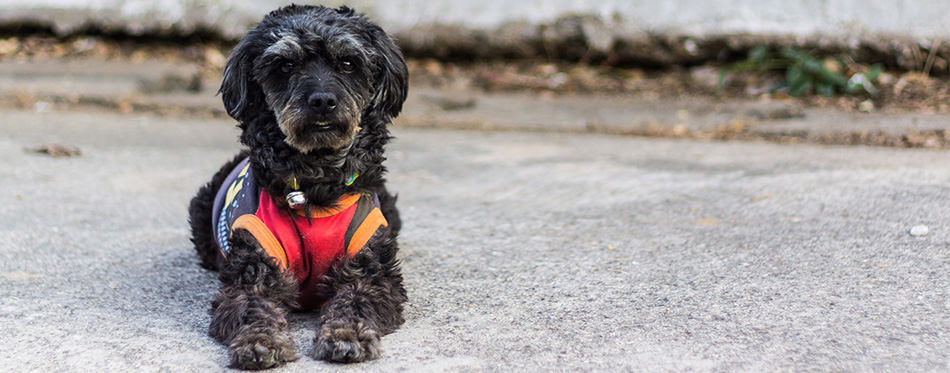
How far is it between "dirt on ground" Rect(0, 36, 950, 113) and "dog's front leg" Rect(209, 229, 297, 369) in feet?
15.6

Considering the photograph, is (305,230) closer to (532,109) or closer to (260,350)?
(260,350)

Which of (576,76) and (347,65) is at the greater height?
(347,65)

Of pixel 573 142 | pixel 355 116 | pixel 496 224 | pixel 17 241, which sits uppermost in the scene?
pixel 355 116

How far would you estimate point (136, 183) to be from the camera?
492cm

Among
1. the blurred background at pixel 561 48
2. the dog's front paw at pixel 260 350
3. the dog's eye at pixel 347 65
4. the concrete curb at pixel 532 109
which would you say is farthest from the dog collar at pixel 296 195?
the blurred background at pixel 561 48

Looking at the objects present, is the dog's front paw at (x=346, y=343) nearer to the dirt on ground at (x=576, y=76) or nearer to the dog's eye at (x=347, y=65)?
the dog's eye at (x=347, y=65)

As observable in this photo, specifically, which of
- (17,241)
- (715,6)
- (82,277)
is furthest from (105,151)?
(715,6)

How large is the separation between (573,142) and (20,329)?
3.96 meters

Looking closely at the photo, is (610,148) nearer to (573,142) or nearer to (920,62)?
(573,142)

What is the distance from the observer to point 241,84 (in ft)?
9.66

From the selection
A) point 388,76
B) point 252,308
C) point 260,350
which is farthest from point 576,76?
point 260,350

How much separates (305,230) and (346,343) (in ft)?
1.74

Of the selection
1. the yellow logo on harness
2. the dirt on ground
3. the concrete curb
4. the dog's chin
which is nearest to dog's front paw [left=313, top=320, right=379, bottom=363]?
the dog's chin

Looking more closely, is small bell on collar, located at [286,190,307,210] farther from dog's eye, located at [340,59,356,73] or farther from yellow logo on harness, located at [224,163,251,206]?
dog's eye, located at [340,59,356,73]
